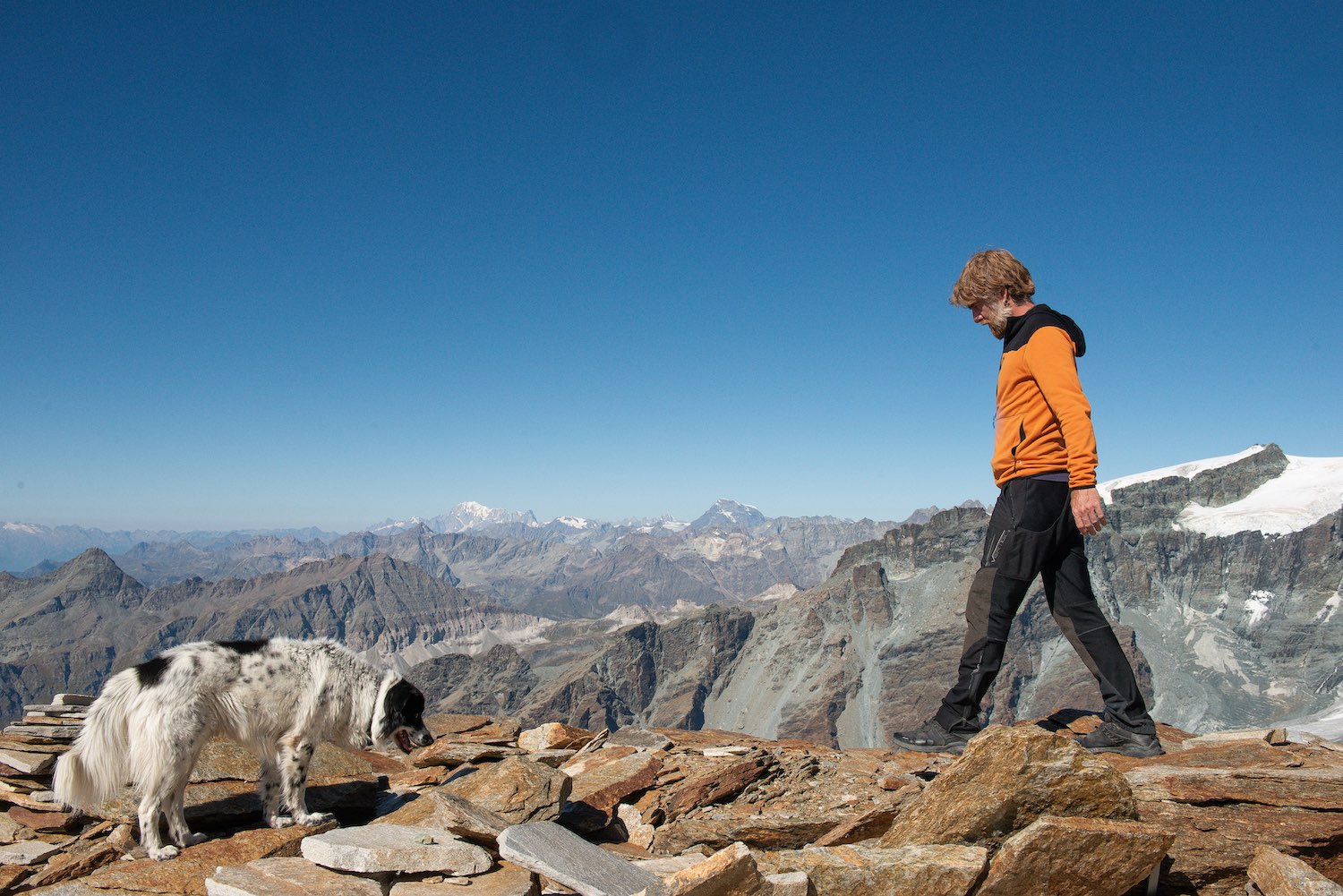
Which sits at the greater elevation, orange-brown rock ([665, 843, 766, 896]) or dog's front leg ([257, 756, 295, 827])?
orange-brown rock ([665, 843, 766, 896])

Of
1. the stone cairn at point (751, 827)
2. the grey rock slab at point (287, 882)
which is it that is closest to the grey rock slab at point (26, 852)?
the stone cairn at point (751, 827)

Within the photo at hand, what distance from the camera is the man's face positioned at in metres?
8.60

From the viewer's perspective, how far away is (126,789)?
28.7 ft

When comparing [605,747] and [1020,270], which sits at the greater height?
[1020,270]

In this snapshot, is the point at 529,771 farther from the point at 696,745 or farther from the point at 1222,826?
the point at 1222,826

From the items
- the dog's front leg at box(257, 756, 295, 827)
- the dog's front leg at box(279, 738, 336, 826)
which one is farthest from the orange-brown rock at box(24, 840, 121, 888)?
the dog's front leg at box(279, 738, 336, 826)

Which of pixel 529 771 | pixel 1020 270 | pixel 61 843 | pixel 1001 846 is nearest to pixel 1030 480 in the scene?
pixel 1020 270

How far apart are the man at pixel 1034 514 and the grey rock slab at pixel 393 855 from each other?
4910 millimetres

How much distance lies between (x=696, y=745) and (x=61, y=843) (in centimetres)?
943

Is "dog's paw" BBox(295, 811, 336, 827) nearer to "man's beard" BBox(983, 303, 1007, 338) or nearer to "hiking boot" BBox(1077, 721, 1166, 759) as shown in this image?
"hiking boot" BBox(1077, 721, 1166, 759)

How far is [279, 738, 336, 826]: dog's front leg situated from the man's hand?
9.40 m

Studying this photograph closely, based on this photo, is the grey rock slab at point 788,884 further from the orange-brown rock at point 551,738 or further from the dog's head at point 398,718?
the orange-brown rock at point 551,738

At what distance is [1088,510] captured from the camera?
7.67m

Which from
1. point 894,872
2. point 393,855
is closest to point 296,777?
point 393,855
